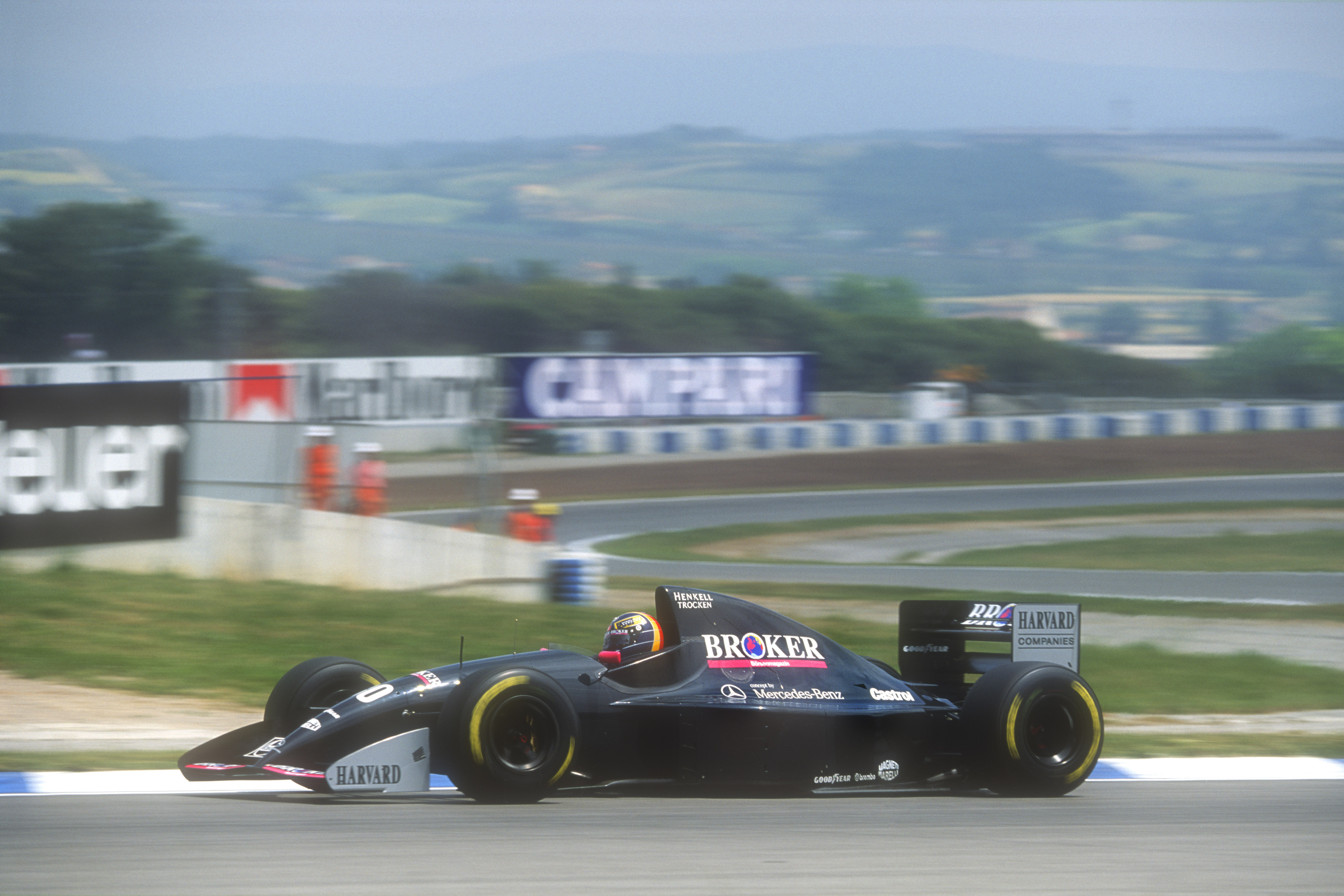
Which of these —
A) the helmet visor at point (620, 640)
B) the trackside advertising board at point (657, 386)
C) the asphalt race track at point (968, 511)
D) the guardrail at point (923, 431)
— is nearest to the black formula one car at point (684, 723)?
the helmet visor at point (620, 640)

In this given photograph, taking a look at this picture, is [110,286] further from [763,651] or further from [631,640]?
[763,651]

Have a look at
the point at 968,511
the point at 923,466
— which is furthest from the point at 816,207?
the point at 968,511

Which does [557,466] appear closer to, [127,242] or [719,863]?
[127,242]

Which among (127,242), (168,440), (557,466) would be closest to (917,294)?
(557,466)

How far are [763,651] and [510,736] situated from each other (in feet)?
4.49

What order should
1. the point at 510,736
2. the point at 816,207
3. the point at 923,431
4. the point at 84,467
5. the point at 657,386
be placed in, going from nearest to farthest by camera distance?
the point at 510,736 < the point at 84,467 < the point at 923,431 < the point at 657,386 < the point at 816,207

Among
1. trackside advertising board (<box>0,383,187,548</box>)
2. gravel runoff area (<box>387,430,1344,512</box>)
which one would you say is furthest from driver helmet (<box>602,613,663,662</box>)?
gravel runoff area (<box>387,430,1344,512</box>)

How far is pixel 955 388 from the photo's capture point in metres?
42.2

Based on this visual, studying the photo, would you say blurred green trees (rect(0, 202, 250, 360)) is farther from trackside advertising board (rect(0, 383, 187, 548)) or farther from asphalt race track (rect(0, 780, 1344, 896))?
asphalt race track (rect(0, 780, 1344, 896))

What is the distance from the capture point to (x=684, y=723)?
21.8 feet

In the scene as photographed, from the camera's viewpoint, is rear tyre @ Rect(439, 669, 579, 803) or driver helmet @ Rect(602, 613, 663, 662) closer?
rear tyre @ Rect(439, 669, 579, 803)

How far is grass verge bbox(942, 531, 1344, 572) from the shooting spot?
22297mm

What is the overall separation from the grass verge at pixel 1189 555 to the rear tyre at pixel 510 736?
55.3ft

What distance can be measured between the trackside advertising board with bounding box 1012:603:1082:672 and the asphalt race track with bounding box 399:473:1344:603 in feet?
37.5
